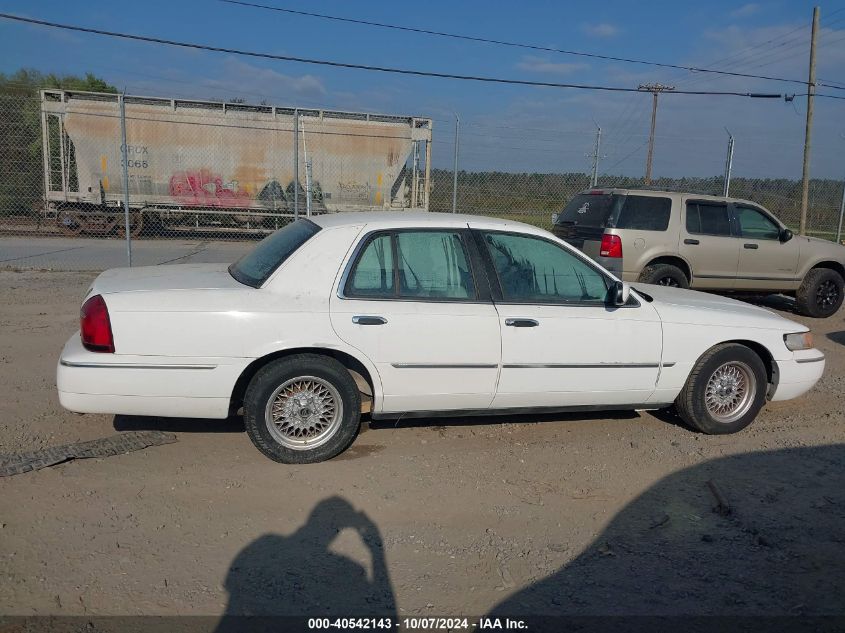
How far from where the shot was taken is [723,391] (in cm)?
523

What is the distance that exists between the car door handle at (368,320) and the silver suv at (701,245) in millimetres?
5251

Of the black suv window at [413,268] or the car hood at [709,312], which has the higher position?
the black suv window at [413,268]

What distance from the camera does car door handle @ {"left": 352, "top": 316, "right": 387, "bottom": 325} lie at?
4.36 meters

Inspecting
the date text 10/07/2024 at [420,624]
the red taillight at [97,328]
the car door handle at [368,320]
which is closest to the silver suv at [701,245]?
the car door handle at [368,320]

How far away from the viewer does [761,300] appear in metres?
12.0

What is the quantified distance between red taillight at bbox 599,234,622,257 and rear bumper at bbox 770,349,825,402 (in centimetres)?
379

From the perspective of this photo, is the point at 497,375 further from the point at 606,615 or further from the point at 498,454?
the point at 606,615

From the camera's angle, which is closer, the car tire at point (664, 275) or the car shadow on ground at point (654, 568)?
the car shadow on ground at point (654, 568)

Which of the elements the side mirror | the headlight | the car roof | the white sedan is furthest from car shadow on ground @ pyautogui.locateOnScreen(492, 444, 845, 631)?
the car roof

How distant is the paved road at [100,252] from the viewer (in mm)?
12625

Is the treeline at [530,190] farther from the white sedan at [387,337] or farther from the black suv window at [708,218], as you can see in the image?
the white sedan at [387,337]

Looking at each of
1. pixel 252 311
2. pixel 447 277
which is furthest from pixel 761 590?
pixel 252 311

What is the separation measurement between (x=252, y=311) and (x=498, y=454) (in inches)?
74.9

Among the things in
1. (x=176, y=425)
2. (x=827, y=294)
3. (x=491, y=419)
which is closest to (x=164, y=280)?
(x=176, y=425)
